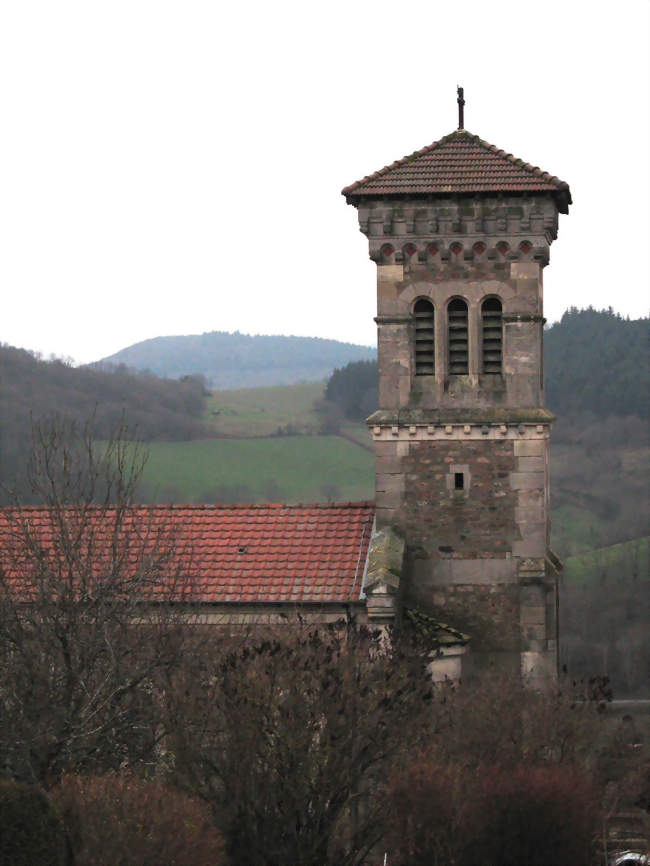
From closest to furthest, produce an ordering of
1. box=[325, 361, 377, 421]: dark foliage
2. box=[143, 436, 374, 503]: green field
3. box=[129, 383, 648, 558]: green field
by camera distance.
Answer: box=[143, 436, 374, 503]: green field
box=[129, 383, 648, 558]: green field
box=[325, 361, 377, 421]: dark foliage

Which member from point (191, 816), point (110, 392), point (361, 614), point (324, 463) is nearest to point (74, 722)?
point (191, 816)

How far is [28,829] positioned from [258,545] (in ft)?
37.1

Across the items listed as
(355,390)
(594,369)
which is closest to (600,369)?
(594,369)

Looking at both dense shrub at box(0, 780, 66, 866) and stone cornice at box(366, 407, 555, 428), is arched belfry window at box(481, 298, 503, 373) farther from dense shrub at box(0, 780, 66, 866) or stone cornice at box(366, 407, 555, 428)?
dense shrub at box(0, 780, 66, 866)

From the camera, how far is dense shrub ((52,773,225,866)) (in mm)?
17125

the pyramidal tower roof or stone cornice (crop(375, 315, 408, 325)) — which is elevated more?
the pyramidal tower roof

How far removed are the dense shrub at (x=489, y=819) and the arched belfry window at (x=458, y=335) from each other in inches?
396

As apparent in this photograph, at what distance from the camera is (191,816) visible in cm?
1770

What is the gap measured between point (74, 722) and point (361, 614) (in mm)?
6683

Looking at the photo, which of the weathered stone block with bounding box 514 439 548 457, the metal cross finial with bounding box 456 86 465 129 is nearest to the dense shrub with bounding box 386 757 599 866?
the weathered stone block with bounding box 514 439 548 457

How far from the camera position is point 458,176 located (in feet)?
89.7

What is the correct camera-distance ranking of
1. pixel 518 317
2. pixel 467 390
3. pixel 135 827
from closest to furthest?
pixel 135 827
pixel 518 317
pixel 467 390

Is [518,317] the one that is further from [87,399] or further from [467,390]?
[87,399]

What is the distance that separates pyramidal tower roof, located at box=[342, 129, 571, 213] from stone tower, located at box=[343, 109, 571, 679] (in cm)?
4
